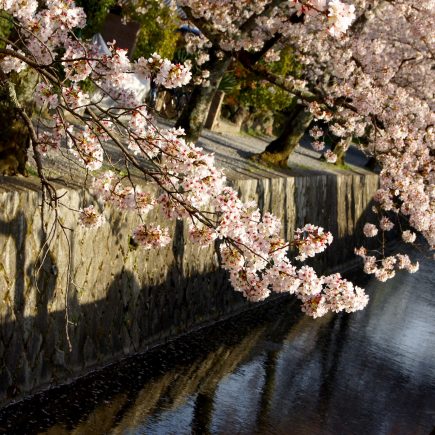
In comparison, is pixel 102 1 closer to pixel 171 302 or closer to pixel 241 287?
pixel 171 302

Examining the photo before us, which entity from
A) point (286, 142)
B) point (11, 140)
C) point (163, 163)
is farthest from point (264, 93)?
point (163, 163)

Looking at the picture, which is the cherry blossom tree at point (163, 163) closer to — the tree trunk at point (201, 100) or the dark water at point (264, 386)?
the dark water at point (264, 386)

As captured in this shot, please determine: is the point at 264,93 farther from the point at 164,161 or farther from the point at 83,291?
the point at 164,161

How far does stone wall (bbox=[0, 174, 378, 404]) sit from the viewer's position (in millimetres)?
9367

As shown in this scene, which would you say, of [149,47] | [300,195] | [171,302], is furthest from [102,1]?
[171,302]

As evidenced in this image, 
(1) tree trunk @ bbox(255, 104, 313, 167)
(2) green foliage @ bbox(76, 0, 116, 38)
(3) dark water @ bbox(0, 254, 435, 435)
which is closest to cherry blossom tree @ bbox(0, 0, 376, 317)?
(3) dark water @ bbox(0, 254, 435, 435)

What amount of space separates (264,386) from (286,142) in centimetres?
1017

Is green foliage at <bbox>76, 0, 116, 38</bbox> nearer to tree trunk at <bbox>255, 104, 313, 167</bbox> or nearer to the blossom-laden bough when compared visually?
tree trunk at <bbox>255, 104, 313, 167</bbox>

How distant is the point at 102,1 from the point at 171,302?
12596mm

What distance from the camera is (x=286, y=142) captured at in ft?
71.2

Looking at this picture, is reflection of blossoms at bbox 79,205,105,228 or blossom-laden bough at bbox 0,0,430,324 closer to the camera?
blossom-laden bough at bbox 0,0,430,324

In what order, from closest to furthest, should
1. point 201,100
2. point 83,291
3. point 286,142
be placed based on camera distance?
1. point 83,291
2. point 201,100
3. point 286,142

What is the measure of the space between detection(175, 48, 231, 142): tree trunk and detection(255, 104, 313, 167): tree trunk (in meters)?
4.40

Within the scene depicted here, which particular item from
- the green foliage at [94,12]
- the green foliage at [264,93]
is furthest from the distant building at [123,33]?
the green foliage at [264,93]
